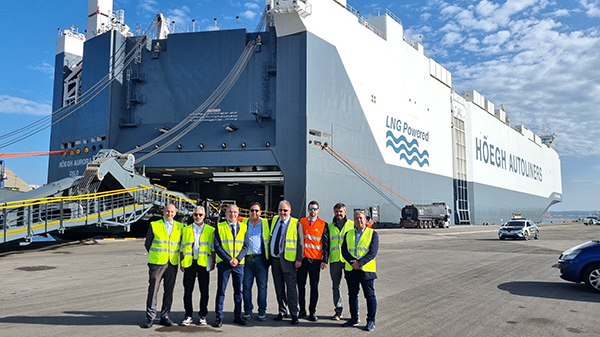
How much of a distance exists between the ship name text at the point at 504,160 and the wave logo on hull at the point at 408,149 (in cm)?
Result: 1661

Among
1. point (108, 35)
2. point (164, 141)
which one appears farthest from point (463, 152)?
point (108, 35)

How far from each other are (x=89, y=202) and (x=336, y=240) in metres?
15.3

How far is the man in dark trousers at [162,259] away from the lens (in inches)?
242

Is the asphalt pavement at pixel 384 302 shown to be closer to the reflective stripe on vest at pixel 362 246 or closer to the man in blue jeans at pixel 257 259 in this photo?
the man in blue jeans at pixel 257 259

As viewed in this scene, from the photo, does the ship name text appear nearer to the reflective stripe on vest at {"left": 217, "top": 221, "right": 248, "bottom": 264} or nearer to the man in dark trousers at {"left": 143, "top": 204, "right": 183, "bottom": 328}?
the reflective stripe on vest at {"left": 217, "top": 221, "right": 248, "bottom": 264}

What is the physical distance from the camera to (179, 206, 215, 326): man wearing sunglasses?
623 centimetres

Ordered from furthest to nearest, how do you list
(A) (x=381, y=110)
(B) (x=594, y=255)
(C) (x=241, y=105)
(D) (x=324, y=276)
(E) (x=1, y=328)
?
(A) (x=381, y=110) → (C) (x=241, y=105) → (D) (x=324, y=276) → (B) (x=594, y=255) → (E) (x=1, y=328)

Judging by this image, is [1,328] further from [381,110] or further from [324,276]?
[381,110]

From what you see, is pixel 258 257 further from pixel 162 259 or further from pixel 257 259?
pixel 162 259

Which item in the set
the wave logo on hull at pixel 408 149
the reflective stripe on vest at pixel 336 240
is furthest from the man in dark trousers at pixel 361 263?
the wave logo on hull at pixel 408 149

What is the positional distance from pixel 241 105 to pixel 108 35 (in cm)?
1070

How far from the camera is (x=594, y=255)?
8734 mm

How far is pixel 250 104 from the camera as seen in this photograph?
28.6 meters

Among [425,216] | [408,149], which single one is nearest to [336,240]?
[425,216]
